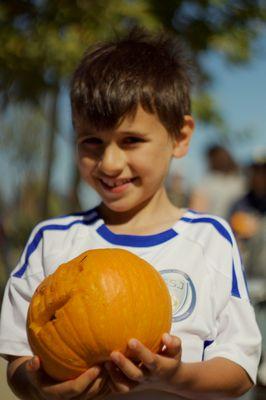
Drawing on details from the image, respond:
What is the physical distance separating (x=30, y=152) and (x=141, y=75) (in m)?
13.3

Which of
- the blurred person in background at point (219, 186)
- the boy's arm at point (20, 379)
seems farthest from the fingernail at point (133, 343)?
the blurred person in background at point (219, 186)

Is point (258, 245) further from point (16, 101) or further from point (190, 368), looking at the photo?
point (16, 101)

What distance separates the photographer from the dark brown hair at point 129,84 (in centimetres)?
216

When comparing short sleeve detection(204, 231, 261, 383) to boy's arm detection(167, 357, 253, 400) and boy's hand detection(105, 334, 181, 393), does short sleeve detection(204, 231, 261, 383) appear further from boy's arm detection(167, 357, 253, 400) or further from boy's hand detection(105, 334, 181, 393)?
boy's hand detection(105, 334, 181, 393)

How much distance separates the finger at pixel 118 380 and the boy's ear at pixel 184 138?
37.8 inches

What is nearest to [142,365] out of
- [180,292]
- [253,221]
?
[180,292]

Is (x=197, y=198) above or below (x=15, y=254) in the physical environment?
above

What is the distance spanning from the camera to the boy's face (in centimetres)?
215

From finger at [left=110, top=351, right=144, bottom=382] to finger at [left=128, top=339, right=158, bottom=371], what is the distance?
0.08 feet

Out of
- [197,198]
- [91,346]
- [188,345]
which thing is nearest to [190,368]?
[188,345]

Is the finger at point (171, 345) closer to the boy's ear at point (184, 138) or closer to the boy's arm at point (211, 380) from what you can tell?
the boy's arm at point (211, 380)

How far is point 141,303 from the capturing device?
1742 millimetres

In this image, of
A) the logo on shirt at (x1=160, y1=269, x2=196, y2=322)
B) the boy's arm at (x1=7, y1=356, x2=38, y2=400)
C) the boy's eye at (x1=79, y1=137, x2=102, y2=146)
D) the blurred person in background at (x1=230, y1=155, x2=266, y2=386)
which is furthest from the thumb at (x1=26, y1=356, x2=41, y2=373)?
the blurred person in background at (x1=230, y1=155, x2=266, y2=386)

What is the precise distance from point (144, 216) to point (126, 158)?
0.89 ft
